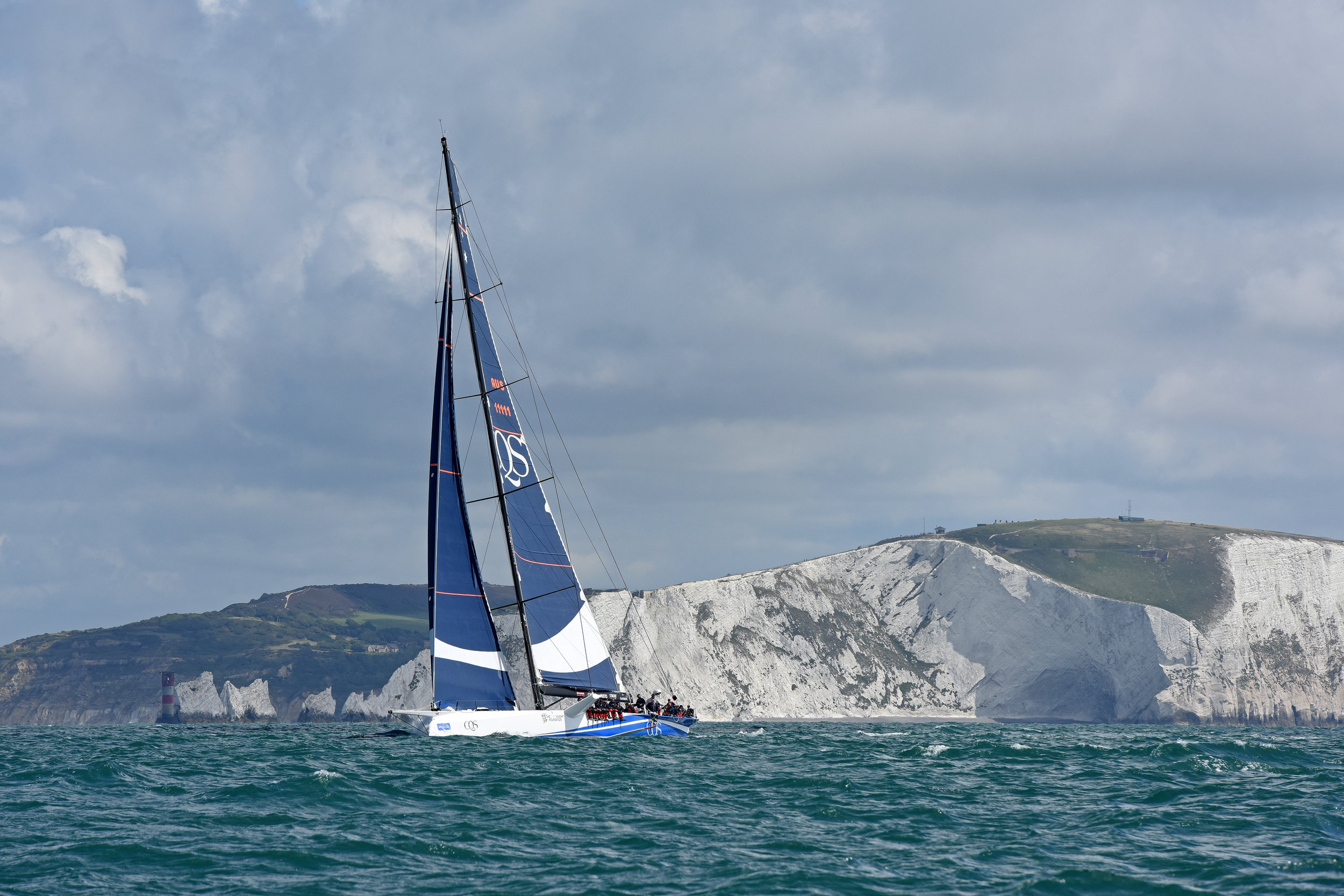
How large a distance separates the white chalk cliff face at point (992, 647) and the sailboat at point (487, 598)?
3056 inches

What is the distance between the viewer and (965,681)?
14362 centimetres

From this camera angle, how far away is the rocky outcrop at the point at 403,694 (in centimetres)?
14012

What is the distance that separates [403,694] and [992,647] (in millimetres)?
75851

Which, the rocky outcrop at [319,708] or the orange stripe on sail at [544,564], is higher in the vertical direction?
the orange stripe on sail at [544,564]

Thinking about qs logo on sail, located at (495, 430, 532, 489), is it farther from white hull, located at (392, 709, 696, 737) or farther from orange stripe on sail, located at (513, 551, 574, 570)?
white hull, located at (392, 709, 696, 737)

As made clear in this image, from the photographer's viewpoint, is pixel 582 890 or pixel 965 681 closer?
pixel 582 890

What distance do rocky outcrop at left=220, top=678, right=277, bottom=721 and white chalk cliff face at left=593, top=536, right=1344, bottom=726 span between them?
67566 mm

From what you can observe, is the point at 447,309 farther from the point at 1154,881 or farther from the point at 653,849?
the point at 1154,881

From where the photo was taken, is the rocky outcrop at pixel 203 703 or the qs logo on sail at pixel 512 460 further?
the rocky outcrop at pixel 203 703

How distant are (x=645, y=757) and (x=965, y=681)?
114925mm

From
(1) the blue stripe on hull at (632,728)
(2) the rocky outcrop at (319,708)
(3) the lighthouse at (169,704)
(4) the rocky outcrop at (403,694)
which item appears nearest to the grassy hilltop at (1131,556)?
(4) the rocky outcrop at (403,694)

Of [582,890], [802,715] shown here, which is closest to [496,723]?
[582,890]

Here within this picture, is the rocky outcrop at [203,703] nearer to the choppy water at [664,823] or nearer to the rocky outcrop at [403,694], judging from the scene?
the rocky outcrop at [403,694]

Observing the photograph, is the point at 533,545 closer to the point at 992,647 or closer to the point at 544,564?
the point at 544,564
